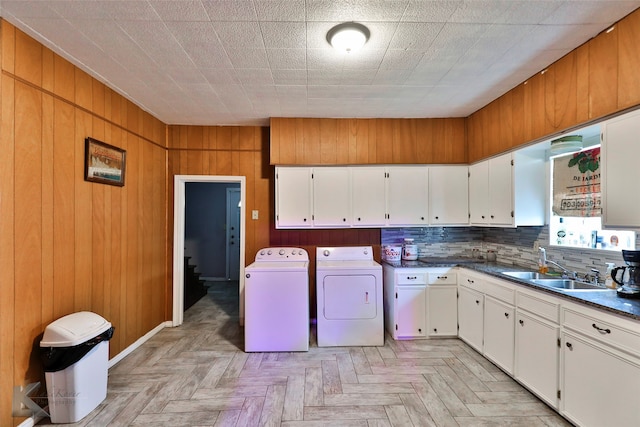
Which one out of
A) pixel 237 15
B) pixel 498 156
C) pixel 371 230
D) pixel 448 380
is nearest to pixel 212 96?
pixel 237 15

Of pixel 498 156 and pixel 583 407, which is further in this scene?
pixel 498 156

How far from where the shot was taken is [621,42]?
5.69 feet

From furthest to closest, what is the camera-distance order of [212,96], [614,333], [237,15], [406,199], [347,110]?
[406,199] < [347,110] < [212,96] < [237,15] < [614,333]

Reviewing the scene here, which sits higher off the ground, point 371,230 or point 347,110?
point 347,110

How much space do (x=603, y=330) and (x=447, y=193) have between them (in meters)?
2.06

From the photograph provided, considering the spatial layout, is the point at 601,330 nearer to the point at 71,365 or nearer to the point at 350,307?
the point at 350,307

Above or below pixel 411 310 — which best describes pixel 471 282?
above

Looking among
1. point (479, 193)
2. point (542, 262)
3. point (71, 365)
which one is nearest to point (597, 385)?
point (542, 262)

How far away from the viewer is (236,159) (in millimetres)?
3797

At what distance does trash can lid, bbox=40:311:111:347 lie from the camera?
6.15 feet

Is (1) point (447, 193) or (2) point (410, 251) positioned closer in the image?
(1) point (447, 193)

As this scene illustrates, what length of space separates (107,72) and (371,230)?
10.5 ft

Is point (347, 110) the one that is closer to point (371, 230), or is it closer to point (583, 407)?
point (371, 230)

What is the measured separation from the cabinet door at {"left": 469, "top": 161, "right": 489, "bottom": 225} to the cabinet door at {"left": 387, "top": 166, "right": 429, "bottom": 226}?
52 centimetres
